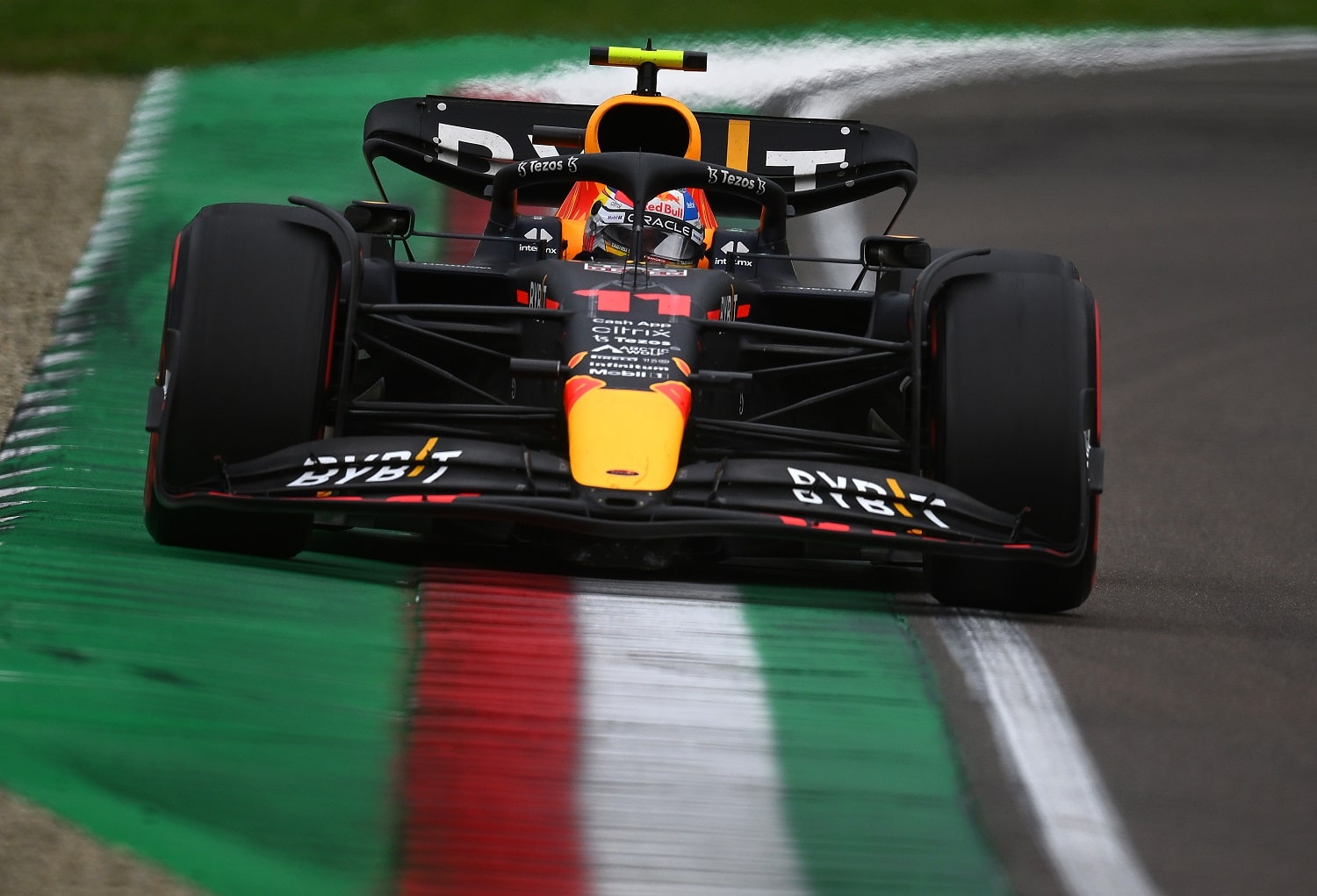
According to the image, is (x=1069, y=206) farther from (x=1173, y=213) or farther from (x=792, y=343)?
(x=792, y=343)

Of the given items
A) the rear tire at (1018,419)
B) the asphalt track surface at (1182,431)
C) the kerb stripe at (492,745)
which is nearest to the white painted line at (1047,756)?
the asphalt track surface at (1182,431)

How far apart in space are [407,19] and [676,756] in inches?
651

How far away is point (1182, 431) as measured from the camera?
1112 centimetres

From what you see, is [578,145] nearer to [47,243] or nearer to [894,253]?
[894,253]

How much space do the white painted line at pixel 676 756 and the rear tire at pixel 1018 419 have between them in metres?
0.93

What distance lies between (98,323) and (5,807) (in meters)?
7.26

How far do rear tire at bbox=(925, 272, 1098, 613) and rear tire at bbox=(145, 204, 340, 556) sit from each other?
2.14 m

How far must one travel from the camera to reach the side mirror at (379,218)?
7957 mm

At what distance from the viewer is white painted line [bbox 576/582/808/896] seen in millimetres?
4422

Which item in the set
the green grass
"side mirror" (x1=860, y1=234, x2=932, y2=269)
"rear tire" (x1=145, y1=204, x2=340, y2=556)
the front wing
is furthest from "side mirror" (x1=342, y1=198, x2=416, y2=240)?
the green grass

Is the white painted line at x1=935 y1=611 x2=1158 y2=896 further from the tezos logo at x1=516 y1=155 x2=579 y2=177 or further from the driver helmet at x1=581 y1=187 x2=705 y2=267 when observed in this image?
the tezos logo at x1=516 y1=155 x2=579 y2=177

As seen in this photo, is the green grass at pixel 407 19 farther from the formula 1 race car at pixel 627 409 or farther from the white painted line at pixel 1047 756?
the white painted line at pixel 1047 756

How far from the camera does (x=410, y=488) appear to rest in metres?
6.27

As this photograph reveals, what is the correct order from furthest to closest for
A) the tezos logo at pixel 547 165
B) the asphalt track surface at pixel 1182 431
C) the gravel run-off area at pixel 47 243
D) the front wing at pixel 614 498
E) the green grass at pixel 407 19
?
the green grass at pixel 407 19 → the tezos logo at pixel 547 165 → the front wing at pixel 614 498 → the asphalt track surface at pixel 1182 431 → the gravel run-off area at pixel 47 243
